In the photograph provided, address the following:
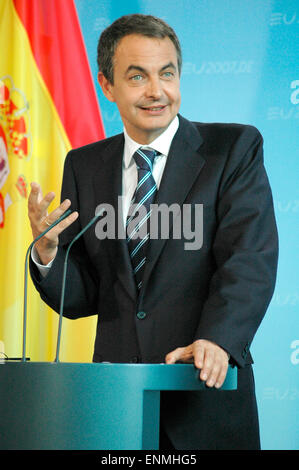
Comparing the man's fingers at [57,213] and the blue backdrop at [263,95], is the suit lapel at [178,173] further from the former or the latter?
the blue backdrop at [263,95]

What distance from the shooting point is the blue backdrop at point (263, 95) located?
3.21 meters

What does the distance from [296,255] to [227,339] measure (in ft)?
5.28

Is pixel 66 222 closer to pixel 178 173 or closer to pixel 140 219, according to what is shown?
pixel 140 219

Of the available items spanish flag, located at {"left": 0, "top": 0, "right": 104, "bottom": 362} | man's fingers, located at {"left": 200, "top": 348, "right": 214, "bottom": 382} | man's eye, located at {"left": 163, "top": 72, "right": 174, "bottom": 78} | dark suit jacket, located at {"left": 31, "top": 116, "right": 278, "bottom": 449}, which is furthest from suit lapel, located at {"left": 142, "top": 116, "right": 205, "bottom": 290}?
spanish flag, located at {"left": 0, "top": 0, "right": 104, "bottom": 362}

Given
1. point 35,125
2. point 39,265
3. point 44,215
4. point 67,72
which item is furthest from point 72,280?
point 67,72

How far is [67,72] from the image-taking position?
3.42 metres

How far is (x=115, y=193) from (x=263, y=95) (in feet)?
4.67

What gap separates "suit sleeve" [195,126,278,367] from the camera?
1.72 metres

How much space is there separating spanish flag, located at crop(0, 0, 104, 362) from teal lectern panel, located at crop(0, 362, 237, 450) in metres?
1.86

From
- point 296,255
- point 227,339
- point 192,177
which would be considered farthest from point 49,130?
point 227,339

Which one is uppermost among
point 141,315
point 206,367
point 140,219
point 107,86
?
point 107,86

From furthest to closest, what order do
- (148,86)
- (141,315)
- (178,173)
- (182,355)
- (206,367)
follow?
1. (148,86)
2. (178,173)
3. (141,315)
4. (182,355)
5. (206,367)

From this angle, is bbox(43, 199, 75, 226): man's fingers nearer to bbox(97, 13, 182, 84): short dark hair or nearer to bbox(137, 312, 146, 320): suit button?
bbox(137, 312, 146, 320): suit button

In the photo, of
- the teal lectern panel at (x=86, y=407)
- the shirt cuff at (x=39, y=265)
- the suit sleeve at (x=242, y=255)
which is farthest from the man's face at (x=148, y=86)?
the teal lectern panel at (x=86, y=407)
